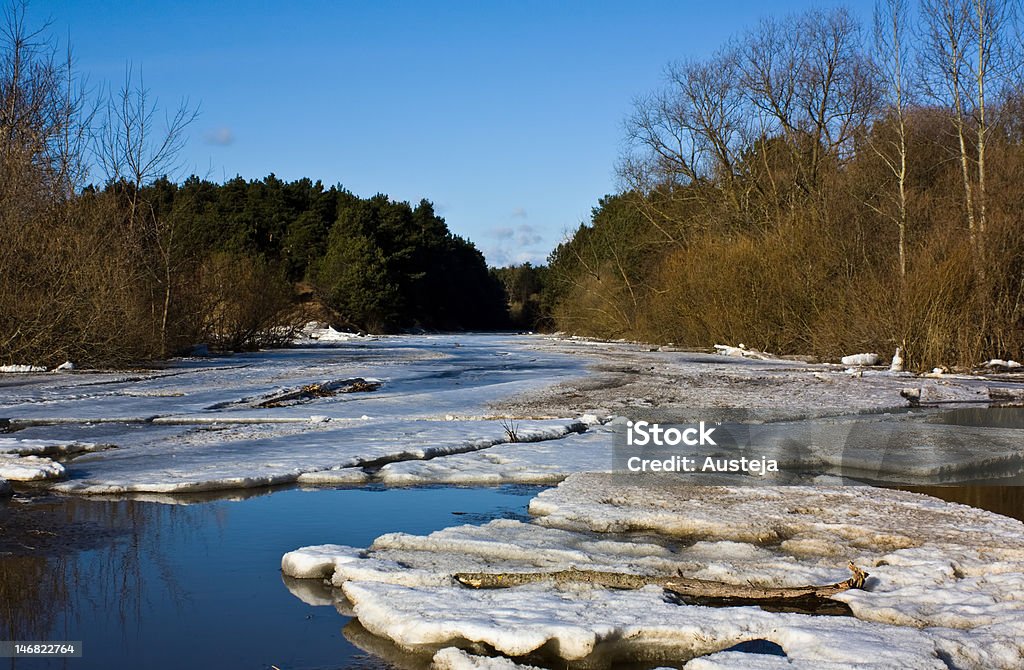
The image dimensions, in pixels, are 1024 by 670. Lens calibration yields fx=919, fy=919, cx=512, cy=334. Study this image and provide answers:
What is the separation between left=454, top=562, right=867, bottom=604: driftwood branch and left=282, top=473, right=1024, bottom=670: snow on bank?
0.06 meters

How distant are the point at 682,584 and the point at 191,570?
2.01 metres

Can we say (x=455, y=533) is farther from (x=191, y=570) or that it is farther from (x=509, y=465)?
→ (x=509, y=465)

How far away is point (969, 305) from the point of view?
1541 cm

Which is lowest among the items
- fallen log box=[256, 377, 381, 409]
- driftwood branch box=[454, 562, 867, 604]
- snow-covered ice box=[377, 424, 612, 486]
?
driftwood branch box=[454, 562, 867, 604]

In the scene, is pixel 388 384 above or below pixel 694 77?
below

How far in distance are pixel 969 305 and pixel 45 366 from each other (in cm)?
1509

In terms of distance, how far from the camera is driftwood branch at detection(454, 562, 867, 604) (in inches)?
132

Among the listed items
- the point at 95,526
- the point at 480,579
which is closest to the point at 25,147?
the point at 95,526

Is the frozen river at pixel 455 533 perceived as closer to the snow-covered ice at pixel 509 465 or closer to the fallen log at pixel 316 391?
the snow-covered ice at pixel 509 465

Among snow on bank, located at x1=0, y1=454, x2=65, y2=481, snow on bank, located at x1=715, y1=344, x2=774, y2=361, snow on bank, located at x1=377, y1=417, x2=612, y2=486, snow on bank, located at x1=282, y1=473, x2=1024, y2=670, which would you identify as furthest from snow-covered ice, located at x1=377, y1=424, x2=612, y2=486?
snow on bank, located at x1=715, y1=344, x2=774, y2=361

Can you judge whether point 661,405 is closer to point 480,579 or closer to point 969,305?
point 480,579

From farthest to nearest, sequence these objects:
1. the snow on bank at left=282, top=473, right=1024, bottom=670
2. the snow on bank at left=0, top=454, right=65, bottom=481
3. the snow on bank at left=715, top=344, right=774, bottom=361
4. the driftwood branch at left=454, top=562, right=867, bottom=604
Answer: the snow on bank at left=715, top=344, right=774, bottom=361 < the snow on bank at left=0, top=454, right=65, bottom=481 < the driftwood branch at left=454, top=562, right=867, bottom=604 < the snow on bank at left=282, top=473, right=1024, bottom=670

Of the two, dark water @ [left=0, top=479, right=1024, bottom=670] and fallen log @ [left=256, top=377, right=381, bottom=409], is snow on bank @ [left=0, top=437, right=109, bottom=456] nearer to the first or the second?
dark water @ [left=0, top=479, right=1024, bottom=670]

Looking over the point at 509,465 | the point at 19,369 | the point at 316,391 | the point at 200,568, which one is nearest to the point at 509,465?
the point at 509,465
